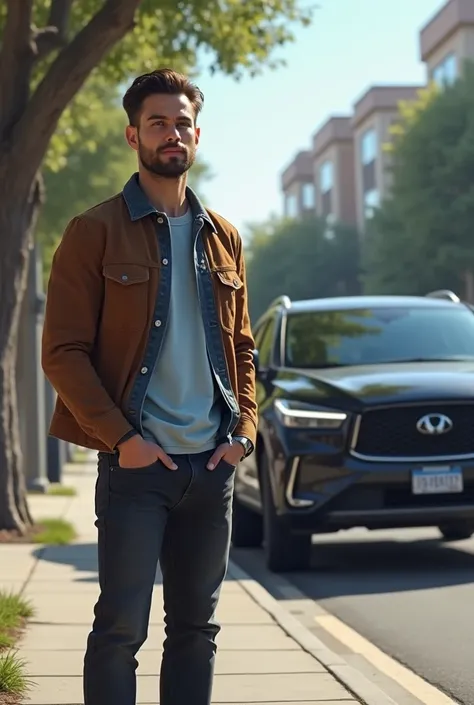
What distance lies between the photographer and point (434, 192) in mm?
48781

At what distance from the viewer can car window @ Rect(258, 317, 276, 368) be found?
11.6 m

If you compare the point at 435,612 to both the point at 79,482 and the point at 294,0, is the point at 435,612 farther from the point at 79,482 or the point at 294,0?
the point at 79,482

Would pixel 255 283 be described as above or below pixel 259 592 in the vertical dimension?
above

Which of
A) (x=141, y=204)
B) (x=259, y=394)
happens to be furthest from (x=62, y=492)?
(x=141, y=204)

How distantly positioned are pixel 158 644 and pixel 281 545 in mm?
3133

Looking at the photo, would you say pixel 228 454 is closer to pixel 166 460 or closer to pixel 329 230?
pixel 166 460

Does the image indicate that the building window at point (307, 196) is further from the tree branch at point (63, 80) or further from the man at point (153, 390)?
the man at point (153, 390)

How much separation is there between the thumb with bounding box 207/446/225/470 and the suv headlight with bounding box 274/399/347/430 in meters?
5.61

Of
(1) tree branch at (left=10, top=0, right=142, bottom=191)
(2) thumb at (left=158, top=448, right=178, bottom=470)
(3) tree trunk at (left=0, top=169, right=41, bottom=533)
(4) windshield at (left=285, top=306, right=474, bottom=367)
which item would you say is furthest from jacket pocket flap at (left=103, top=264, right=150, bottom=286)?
(3) tree trunk at (left=0, top=169, right=41, bottom=533)

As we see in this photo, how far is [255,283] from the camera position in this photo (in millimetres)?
80312

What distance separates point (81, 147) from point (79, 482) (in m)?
12.8

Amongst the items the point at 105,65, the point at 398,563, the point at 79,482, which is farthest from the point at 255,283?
the point at 398,563

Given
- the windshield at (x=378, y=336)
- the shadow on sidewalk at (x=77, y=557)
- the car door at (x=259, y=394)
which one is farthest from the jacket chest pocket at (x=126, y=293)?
the windshield at (x=378, y=336)

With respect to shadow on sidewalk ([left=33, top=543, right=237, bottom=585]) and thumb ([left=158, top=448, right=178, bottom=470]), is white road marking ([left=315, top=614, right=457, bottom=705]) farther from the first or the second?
thumb ([left=158, top=448, right=178, bottom=470])
